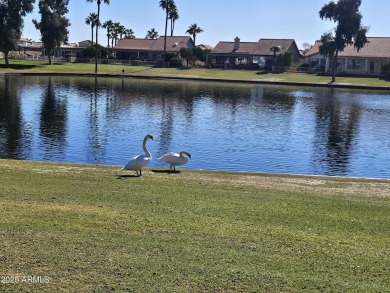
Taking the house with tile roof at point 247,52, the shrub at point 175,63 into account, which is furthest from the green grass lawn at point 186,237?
the house with tile roof at point 247,52

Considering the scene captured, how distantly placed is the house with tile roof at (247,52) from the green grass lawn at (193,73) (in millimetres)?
11338

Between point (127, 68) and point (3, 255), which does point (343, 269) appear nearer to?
point (3, 255)

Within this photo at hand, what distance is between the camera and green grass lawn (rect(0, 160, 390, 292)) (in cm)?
677

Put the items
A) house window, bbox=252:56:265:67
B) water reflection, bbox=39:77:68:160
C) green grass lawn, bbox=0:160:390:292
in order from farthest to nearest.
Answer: house window, bbox=252:56:265:67 < water reflection, bbox=39:77:68:160 < green grass lawn, bbox=0:160:390:292

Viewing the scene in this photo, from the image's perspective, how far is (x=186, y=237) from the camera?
27.7ft

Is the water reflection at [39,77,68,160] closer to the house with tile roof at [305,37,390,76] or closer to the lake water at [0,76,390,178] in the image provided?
the lake water at [0,76,390,178]

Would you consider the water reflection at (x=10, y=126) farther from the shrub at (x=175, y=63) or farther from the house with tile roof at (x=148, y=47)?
the house with tile roof at (x=148, y=47)

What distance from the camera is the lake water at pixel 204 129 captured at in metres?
23.6

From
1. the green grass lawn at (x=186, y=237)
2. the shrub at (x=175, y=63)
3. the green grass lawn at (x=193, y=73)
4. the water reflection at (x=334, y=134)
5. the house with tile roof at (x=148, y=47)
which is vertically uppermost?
the house with tile roof at (x=148, y=47)

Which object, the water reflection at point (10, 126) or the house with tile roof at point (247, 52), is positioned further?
the house with tile roof at point (247, 52)

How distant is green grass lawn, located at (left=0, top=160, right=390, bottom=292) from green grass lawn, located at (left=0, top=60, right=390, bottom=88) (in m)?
71.4

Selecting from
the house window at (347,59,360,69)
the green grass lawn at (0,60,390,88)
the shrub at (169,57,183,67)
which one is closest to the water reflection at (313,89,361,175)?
the green grass lawn at (0,60,390,88)

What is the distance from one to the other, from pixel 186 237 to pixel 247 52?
102 m

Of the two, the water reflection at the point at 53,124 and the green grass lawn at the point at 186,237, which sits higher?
the green grass lawn at the point at 186,237
